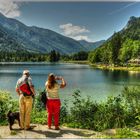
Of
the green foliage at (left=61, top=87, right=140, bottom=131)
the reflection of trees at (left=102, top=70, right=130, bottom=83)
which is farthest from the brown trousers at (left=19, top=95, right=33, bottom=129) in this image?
the reflection of trees at (left=102, top=70, right=130, bottom=83)

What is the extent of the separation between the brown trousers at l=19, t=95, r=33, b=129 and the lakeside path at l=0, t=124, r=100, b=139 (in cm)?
29

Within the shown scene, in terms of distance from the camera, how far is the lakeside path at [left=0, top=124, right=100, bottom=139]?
11456mm

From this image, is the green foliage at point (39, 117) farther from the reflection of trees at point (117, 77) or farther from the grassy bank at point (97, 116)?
the reflection of trees at point (117, 77)

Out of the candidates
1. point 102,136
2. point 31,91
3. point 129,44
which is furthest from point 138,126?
point 129,44

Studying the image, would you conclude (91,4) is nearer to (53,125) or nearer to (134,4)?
(134,4)

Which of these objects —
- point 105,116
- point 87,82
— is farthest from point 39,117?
point 87,82

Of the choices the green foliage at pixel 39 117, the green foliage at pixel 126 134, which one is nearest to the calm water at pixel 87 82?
the green foliage at pixel 39 117

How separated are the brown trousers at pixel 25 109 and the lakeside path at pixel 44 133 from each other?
29 centimetres

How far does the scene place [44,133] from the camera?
38.8ft

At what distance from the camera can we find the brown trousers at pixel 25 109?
12.2 m

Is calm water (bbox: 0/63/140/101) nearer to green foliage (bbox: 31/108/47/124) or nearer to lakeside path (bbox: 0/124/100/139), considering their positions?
green foliage (bbox: 31/108/47/124)

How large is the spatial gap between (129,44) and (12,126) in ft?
423

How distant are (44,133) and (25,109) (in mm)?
1138

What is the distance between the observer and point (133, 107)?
51.5 ft
